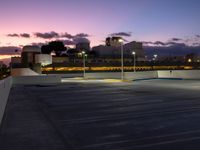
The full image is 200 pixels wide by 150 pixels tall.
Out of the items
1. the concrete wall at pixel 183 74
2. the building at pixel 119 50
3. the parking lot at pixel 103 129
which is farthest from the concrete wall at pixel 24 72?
the building at pixel 119 50

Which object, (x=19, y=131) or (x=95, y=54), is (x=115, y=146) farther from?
(x=95, y=54)

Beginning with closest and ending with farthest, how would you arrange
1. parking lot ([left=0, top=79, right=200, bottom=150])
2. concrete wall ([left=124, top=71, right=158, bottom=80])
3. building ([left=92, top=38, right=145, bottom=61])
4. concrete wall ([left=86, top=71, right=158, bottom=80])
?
parking lot ([left=0, top=79, right=200, bottom=150]), concrete wall ([left=124, top=71, right=158, bottom=80]), concrete wall ([left=86, top=71, right=158, bottom=80]), building ([left=92, top=38, right=145, bottom=61])

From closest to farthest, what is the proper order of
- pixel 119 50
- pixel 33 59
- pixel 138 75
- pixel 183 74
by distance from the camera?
1. pixel 183 74
2. pixel 138 75
3. pixel 33 59
4. pixel 119 50

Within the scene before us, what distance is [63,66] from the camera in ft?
325

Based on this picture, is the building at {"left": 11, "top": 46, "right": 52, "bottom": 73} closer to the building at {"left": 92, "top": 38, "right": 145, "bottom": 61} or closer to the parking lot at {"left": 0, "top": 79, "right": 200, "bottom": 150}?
the parking lot at {"left": 0, "top": 79, "right": 200, "bottom": 150}

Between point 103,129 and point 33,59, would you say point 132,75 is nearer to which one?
point 33,59

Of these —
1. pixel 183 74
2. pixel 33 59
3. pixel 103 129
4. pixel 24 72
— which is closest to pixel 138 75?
pixel 183 74

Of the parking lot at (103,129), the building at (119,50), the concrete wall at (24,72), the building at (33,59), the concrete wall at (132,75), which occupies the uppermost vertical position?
the building at (119,50)

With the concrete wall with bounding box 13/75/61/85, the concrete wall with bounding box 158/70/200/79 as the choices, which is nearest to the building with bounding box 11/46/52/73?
the concrete wall with bounding box 13/75/61/85

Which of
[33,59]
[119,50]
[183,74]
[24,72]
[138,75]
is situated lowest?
[138,75]

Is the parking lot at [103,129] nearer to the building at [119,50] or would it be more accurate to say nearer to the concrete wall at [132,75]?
the concrete wall at [132,75]

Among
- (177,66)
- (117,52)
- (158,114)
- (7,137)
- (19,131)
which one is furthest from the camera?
(117,52)

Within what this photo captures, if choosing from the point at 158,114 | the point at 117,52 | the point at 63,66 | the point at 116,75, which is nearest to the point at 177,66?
the point at 117,52

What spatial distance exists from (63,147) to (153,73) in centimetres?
5081
